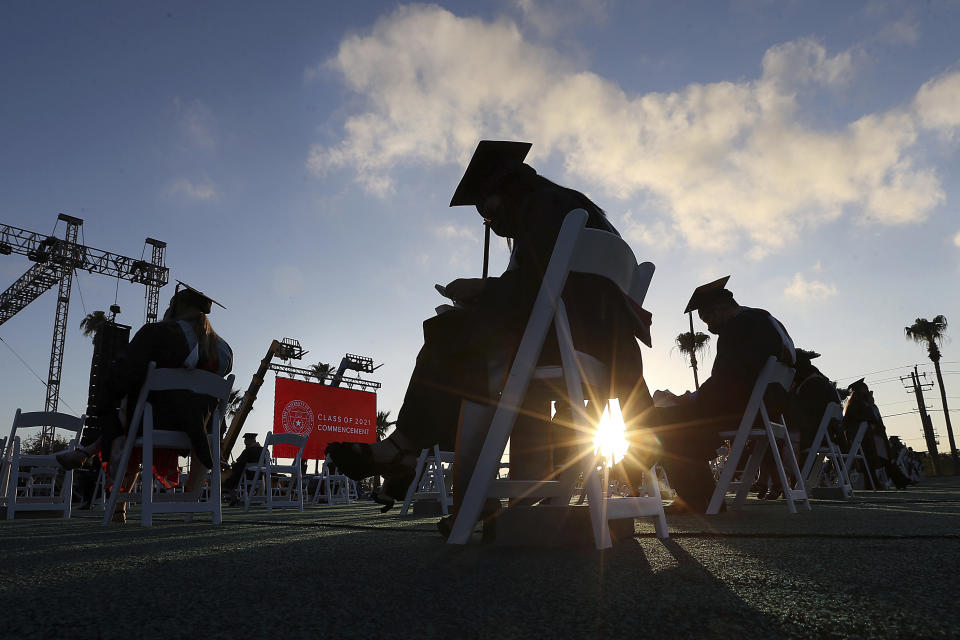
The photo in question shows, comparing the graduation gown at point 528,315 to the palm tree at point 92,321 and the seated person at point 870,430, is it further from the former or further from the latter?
the palm tree at point 92,321

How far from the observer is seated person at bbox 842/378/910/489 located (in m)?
8.19

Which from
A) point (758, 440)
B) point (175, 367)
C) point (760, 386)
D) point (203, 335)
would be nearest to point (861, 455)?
point (758, 440)

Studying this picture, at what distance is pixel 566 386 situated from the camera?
1.76m

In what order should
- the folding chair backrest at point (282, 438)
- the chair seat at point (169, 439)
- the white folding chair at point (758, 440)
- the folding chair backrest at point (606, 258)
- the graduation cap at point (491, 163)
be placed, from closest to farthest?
the folding chair backrest at point (606, 258), the graduation cap at point (491, 163), the white folding chair at point (758, 440), the chair seat at point (169, 439), the folding chair backrest at point (282, 438)

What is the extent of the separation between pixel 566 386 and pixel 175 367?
3114mm

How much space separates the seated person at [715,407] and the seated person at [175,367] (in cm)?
317

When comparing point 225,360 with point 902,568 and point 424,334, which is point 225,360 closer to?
point 424,334

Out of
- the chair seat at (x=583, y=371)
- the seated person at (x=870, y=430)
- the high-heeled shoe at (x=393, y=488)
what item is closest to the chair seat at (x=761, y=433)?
the chair seat at (x=583, y=371)

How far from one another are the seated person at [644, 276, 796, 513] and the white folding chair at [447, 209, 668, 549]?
2.23 m

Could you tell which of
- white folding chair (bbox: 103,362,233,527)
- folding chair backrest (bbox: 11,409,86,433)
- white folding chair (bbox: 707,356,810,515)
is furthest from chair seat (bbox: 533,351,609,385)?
folding chair backrest (bbox: 11,409,86,433)

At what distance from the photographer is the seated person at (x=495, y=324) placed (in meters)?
1.91

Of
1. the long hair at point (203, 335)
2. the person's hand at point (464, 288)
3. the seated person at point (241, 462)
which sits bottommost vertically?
the seated person at point (241, 462)

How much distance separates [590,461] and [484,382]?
1.44 feet

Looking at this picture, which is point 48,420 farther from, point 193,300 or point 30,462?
point 193,300
